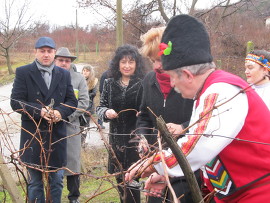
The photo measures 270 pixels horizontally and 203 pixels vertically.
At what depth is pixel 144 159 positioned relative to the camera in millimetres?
1456

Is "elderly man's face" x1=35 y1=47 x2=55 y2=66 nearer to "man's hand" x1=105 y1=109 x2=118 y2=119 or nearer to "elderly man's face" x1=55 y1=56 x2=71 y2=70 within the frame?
"man's hand" x1=105 y1=109 x2=118 y2=119

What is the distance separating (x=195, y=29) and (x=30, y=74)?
1970mm

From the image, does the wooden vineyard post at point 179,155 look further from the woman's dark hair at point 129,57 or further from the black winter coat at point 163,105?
the woman's dark hair at point 129,57

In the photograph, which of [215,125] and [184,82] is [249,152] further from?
[184,82]

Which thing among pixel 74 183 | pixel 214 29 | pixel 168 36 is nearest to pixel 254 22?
pixel 214 29

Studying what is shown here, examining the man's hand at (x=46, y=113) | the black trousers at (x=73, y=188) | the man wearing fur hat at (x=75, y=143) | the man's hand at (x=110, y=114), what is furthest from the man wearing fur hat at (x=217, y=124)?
the black trousers at (x=73, y=188)


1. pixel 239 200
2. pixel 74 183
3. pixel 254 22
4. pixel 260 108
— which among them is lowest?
pixel 74 183

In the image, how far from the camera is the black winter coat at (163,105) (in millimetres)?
2416

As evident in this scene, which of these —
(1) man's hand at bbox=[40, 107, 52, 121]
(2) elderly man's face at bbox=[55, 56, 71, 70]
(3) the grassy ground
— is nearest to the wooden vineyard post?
(1) man's hand at bbox=[40, 107, 52, 121]

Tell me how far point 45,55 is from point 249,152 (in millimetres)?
2345

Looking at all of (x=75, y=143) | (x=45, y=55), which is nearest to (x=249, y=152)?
(x=45, y=55)

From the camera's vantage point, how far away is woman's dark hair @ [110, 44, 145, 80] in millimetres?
3281

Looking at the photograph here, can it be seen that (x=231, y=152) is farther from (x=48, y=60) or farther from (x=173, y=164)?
(x=48, y=60)

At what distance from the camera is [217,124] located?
1231 millimetres
